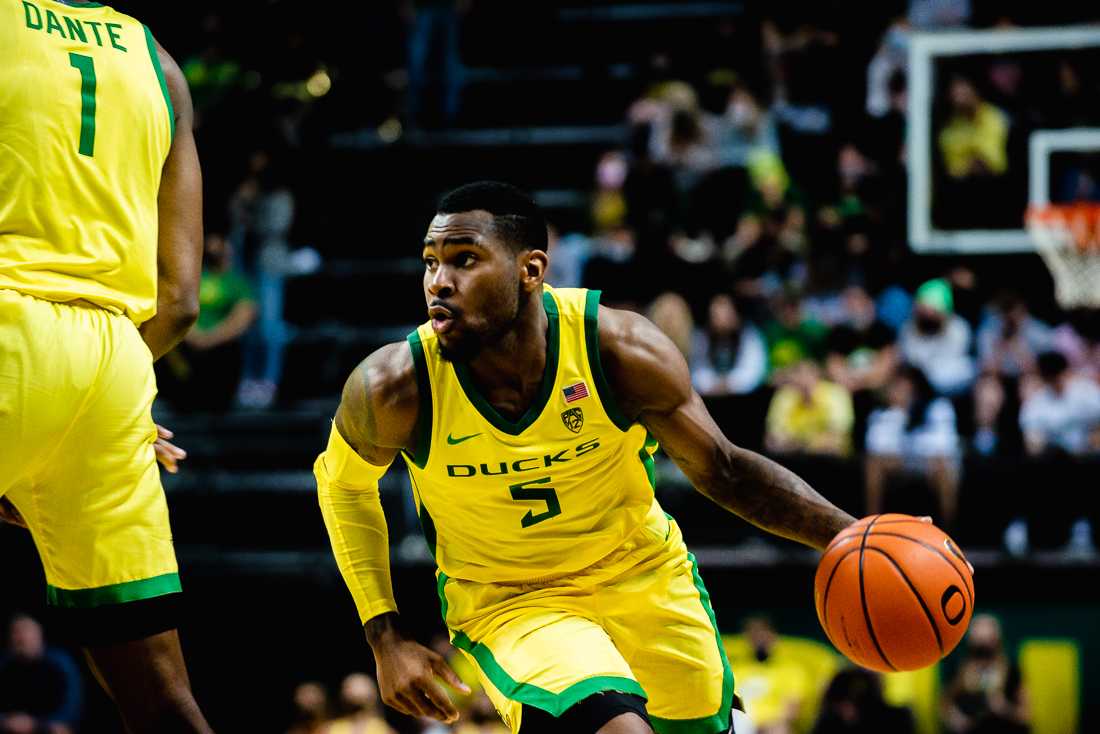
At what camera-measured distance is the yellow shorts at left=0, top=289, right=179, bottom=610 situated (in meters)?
3.10

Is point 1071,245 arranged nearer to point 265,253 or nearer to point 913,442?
point 913,442

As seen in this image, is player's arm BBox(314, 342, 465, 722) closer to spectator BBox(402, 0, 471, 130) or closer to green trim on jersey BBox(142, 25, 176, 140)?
green trim on jersey BBox(142, 25, 176, 140)

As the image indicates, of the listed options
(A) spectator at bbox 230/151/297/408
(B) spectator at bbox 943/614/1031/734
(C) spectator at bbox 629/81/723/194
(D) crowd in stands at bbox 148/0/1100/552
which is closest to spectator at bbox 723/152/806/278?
(D) crowd in stands at bbox 148/0/1100/552

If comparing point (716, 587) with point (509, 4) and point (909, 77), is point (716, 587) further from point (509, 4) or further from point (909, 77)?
point (509, 4)

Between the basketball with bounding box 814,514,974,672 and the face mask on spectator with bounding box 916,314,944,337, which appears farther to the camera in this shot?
the face mask on spectator with bounding box 916,314,944,337

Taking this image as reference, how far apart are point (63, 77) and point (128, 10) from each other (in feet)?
33.5

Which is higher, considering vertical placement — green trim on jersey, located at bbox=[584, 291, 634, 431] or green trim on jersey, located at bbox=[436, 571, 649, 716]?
green trim on jersey, located at bbox=[584, 291, 634, 431]

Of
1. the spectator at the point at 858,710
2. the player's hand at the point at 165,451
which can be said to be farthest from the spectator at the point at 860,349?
the player's hand at the point at 165,451

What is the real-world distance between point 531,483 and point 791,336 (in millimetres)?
6269

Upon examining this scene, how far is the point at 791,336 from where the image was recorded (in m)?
10.0

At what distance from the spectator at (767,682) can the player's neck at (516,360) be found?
210 inches

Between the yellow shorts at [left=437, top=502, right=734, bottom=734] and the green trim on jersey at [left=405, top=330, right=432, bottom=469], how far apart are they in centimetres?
46

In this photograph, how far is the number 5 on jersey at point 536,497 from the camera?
4000mm

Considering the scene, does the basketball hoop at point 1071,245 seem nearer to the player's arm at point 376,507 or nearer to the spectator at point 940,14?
the spectator at point 940,14
